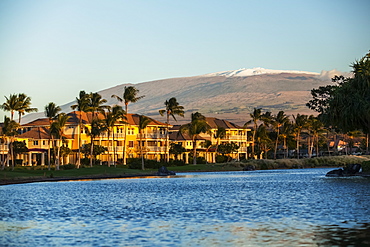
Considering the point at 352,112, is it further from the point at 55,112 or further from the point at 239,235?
the point at 55,112

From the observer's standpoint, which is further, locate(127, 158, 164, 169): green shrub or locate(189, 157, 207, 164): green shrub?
locate(189, 157, 207, 164): green shrub

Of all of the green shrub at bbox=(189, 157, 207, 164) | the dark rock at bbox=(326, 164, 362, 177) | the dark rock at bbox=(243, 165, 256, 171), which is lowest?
the dark rock at bbox=(243, 165, 256, 171)

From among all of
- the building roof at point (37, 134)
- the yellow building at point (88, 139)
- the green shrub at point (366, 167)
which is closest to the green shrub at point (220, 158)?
the yellow building at point (88, 139)

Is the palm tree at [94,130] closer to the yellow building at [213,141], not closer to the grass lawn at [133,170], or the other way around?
the grass lawn at [133,170]

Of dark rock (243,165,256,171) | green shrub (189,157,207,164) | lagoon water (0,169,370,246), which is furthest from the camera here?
green shrub (189,157,207,164)

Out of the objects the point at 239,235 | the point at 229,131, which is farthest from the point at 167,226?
the point at 229,131

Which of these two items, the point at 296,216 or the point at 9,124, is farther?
the point at 9,124

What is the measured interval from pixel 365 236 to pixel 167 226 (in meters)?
7.61

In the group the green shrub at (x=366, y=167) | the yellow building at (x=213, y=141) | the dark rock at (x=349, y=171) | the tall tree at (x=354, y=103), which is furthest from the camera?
the yellow building at (x=213, y=141)

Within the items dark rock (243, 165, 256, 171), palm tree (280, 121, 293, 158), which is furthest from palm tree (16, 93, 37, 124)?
palm tree (280, 121, 293, 158)

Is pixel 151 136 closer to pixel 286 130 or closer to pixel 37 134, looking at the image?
pixel 37 134

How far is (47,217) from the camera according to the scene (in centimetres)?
2839

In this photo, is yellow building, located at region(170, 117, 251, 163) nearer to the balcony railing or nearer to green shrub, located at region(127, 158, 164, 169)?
the balcony railing

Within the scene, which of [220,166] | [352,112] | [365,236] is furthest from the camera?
[220,166]
